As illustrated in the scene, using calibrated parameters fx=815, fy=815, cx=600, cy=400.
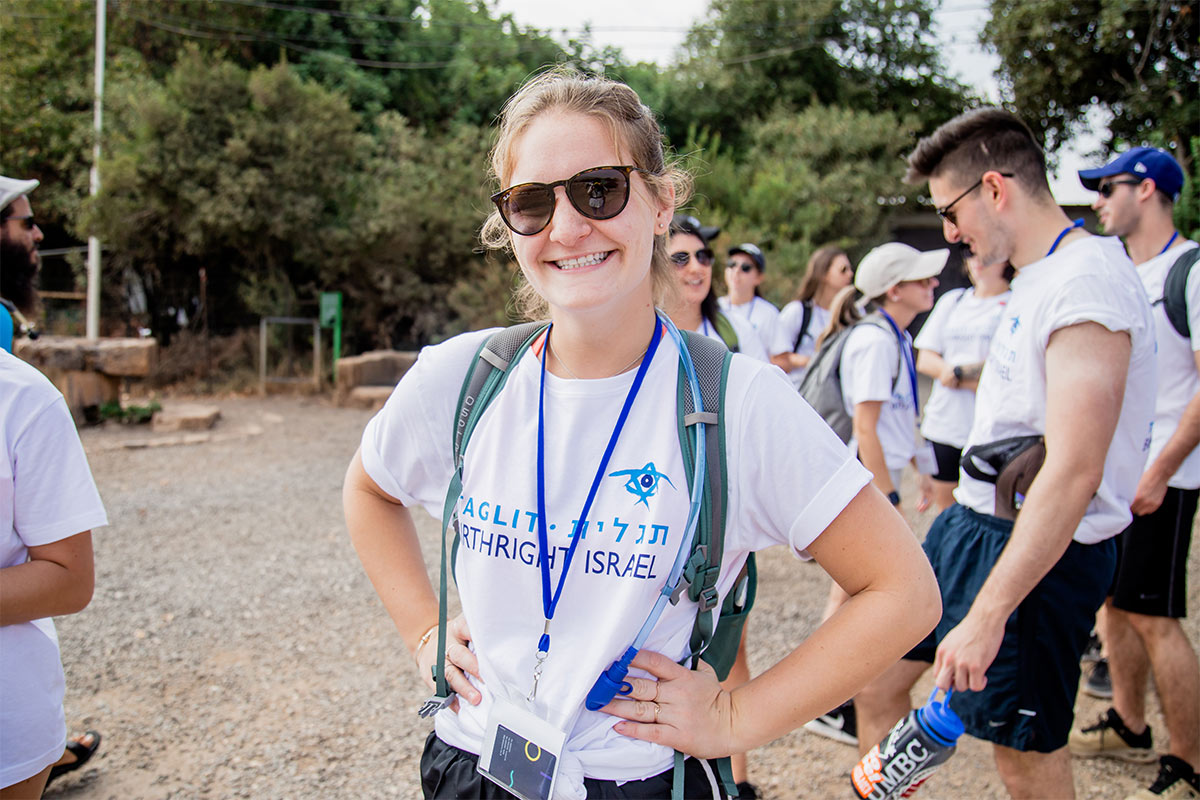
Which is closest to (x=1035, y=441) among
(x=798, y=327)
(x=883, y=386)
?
(x=883, y=386)

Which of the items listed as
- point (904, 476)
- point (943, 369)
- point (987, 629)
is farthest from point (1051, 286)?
point (904, 476)

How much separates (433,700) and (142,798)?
2178 mm

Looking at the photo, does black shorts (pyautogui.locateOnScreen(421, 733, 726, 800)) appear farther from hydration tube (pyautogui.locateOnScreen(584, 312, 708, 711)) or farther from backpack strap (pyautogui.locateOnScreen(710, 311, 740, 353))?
backpack strap (pyautogui.locateOnScreen(710, 311, 740, 353))

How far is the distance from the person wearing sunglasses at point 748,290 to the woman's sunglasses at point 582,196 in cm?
401

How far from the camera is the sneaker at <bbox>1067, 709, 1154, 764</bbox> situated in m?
3.17

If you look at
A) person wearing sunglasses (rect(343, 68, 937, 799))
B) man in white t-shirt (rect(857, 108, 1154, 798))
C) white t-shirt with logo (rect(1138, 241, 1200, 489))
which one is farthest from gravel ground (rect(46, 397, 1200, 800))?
person wearing sunglasses (rect(343, 68, 937, 799))

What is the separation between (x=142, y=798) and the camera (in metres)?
2.94

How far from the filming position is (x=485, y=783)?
141 centimetres

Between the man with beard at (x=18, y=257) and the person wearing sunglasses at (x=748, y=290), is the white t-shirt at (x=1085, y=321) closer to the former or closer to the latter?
the man with beard at (x=18, y=257)

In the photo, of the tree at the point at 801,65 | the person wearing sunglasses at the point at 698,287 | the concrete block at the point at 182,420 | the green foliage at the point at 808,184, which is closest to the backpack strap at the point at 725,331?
the person wearing sunglasses at the point at 698,287

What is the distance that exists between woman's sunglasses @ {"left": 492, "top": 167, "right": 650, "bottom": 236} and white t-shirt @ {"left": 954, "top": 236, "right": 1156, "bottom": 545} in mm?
1242

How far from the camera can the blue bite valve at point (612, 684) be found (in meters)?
1.30

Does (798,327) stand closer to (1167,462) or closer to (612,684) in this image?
(1167,462)

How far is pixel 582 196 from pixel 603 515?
21.0 inches
